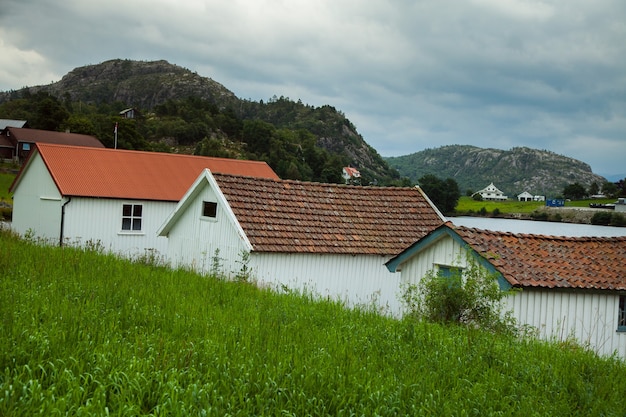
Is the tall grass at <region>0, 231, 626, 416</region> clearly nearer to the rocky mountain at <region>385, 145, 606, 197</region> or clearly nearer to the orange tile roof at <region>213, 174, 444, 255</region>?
the orange tile roof at <region>213, 174, 444, 255</region>

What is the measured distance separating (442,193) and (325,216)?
36138 mm

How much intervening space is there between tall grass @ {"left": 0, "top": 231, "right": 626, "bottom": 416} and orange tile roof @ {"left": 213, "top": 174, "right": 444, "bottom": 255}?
1200 centimetres

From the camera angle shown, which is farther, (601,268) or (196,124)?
(196,124)

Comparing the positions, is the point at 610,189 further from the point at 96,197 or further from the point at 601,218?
the point at 96,197

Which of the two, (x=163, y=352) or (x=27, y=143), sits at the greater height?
(x=27, y=143)

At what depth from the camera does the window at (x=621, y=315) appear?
54.6 ft

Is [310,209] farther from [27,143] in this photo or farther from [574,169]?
[574,169]

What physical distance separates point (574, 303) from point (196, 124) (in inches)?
4723

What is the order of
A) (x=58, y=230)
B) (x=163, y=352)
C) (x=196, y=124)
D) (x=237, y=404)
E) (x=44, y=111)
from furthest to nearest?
(x=196, y=124)
(x=44, y=111)
(x=58, y=230)
(x=163, y=352)
(x=237, y=404)

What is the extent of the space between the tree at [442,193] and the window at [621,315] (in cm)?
4053

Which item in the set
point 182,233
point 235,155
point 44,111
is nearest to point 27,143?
point 44,111

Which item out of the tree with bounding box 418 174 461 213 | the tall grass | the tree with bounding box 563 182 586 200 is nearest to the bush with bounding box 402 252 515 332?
the tall grass

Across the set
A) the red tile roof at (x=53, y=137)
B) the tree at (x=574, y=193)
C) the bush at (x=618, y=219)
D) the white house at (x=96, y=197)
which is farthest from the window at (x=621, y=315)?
the red tile roof at (x=53, y=137)

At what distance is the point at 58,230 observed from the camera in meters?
33.0
